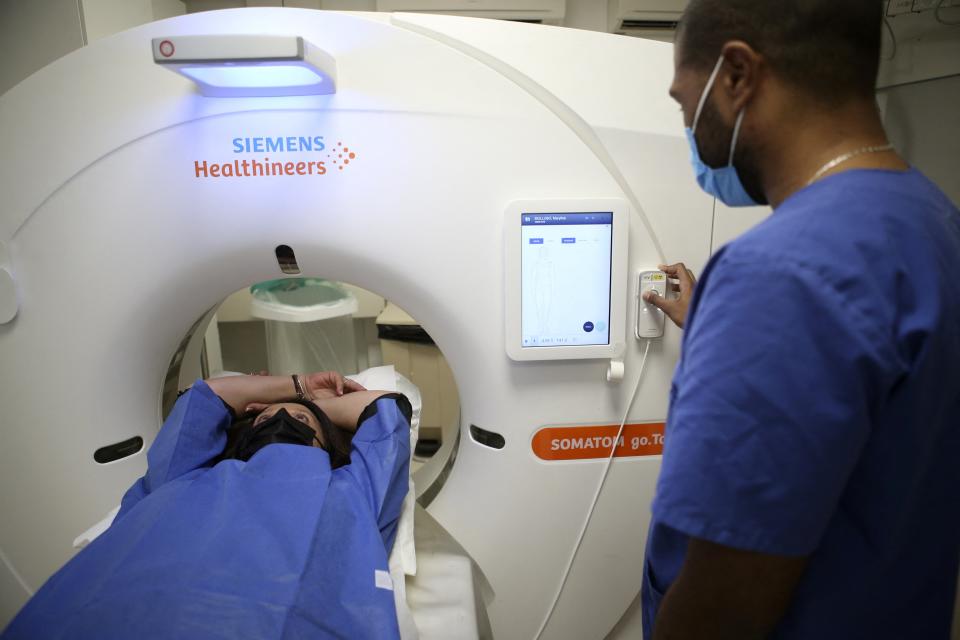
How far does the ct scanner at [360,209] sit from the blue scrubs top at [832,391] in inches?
22.8

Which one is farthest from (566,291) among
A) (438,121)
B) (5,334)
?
(5,334)

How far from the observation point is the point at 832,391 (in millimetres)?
472

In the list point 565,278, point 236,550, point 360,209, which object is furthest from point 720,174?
point 236,550

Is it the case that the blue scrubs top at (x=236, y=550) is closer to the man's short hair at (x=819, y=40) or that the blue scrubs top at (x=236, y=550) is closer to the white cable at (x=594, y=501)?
the white cable at (x=594, y=501)

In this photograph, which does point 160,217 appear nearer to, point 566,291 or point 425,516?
point 566,291

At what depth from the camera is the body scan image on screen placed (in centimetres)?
108

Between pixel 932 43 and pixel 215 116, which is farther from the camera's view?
pixel 932 43

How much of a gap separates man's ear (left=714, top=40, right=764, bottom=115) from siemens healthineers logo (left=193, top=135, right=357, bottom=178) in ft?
2.29

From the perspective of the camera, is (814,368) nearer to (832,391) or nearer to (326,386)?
(832,391)

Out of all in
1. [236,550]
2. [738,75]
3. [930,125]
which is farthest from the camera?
[930,125]

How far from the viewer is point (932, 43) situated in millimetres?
1659

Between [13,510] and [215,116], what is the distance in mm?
998

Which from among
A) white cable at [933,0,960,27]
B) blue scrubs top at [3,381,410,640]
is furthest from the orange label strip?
white cable at [933,0,960,27]

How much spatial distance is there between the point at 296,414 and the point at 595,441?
2.49ft
